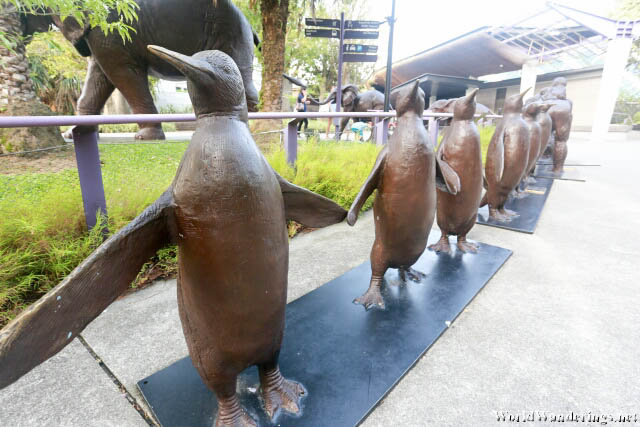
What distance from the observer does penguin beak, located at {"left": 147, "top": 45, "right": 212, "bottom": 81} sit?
777mm

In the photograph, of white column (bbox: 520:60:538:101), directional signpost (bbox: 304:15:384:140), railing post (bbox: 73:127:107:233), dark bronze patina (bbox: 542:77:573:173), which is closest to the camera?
railing post (bbox: 73:127:107:233)

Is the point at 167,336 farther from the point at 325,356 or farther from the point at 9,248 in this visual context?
the point at 9,248

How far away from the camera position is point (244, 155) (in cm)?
97

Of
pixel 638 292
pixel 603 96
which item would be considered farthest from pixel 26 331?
pixel 603 96

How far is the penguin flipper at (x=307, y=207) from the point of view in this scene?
123 centimetres

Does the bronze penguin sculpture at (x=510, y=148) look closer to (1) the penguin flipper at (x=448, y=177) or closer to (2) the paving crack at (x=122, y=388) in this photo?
(1) the penguin flipper at (x=448, y=177)

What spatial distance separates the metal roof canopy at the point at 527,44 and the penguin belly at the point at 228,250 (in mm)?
17705

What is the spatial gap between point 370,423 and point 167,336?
115cm

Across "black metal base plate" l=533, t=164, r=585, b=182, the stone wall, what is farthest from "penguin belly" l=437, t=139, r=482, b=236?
"black metal base plate" l=533, t=164, r=585, b=182

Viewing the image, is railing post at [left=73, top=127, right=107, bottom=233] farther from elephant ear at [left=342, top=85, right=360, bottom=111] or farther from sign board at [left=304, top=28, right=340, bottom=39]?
elephant ear at [left=342, top=85, right=360, bottom=111]

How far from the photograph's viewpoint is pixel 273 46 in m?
6.07

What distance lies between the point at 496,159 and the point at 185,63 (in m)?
3.12

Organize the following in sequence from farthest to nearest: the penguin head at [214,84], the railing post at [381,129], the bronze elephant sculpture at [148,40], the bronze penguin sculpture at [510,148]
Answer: the railing post at [381,129]
the bronze elephant sculpture at [148,40]
the bronze penguin sculpture at [510,148]
the penguin head at [214,84]

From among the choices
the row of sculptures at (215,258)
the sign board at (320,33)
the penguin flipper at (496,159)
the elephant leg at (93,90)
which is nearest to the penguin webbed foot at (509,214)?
the penguin flipper at (496,159)
